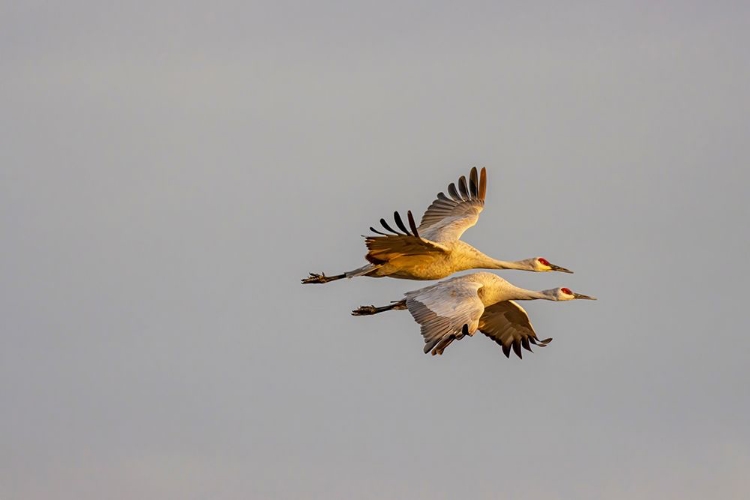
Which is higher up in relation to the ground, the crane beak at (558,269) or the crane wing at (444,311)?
the crane beak at (558,269)

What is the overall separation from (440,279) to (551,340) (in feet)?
8.24

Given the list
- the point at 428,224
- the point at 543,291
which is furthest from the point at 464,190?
the point at 543,291

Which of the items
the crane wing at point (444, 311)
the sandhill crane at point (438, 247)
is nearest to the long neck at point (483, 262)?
the sandhill crane at point (438, 247)

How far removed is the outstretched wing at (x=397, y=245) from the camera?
31359mm

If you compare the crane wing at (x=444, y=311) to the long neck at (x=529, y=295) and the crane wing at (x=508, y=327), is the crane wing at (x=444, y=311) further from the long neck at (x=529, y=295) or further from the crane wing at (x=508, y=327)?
the crane wing at (x=508, y=327)

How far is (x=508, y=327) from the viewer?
35188 mm

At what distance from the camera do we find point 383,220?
103 feet

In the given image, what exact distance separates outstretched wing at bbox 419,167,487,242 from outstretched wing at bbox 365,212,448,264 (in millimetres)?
2802

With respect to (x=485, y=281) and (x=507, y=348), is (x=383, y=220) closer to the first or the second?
(x=485, y=281)

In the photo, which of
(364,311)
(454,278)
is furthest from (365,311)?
(454,278)

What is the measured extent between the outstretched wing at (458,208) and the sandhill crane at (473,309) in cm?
200

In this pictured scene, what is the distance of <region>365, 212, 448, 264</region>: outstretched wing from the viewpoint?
31359 mm

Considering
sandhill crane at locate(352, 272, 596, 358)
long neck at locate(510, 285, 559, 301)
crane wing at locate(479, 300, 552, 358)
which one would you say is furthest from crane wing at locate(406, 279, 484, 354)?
crane wing at locate(479, 300, 552, 358)

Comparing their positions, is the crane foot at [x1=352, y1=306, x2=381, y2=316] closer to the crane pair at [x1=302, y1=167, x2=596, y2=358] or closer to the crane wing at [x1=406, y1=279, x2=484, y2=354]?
the crane pair at [x1=302, y1=167, x2=596, y2=358]
